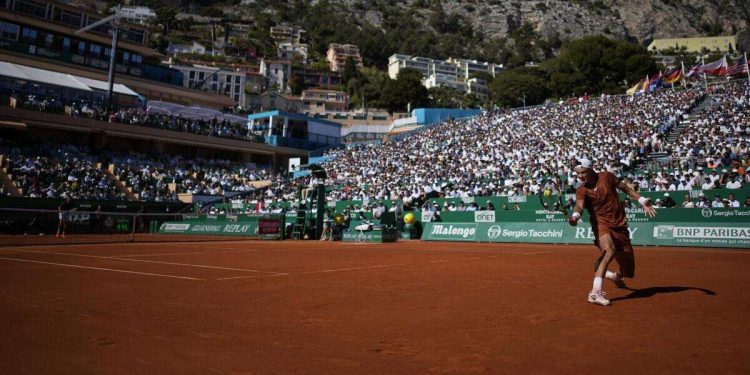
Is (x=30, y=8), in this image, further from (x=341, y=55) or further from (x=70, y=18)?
(x=341, y=55)

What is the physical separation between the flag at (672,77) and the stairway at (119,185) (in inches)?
1756

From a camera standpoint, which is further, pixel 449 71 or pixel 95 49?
pixel 449 71

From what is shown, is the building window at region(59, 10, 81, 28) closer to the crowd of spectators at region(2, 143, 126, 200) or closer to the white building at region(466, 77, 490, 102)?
the crowd of spectators at region(2, 143, 126, 200)

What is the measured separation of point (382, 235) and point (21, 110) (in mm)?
33753

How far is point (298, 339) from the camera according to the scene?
493 cm

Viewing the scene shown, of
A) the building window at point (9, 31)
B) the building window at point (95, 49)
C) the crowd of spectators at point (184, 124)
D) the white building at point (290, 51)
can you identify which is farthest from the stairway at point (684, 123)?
the white building at point (290, 51)

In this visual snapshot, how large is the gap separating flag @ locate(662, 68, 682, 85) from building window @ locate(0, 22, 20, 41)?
61.2 m

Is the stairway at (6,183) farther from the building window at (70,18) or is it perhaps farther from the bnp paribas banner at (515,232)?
the building window at (70,18)

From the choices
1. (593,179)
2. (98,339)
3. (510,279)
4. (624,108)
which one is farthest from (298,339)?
(624,108)

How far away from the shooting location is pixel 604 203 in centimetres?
742

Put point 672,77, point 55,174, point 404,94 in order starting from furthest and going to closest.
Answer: point 404,94 < point 672,77 < point 55,174

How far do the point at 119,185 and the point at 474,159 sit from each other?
27.3 metres

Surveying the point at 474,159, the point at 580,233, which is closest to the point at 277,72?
the point at 474,159

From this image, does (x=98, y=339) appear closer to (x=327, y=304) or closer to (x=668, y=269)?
(x=327, y=304)
